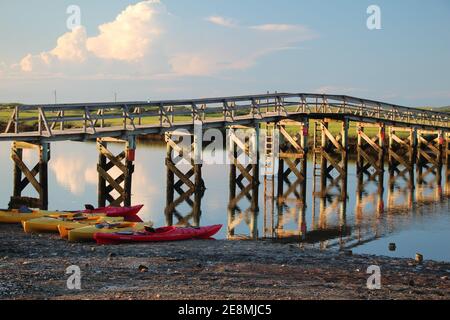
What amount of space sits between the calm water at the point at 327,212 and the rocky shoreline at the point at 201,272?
5.34 metres

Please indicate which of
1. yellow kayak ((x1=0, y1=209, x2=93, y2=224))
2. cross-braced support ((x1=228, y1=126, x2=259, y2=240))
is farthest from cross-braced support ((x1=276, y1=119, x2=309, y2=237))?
yellow kayak ((x1=0, y1=209, x2=93, y2=224))

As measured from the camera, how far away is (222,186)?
129 feet

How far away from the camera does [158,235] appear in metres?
18.6

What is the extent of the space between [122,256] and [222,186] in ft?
78.3

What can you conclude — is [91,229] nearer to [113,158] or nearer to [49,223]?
[49,223]

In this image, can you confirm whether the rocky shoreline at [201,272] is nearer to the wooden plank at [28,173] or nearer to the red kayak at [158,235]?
the red kayak at [158,235]

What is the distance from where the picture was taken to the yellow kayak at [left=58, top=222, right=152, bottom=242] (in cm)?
1836

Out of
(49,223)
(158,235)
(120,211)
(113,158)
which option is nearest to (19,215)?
(49,223)

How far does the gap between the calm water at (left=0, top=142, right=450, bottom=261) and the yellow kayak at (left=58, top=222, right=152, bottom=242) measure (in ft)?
16.8

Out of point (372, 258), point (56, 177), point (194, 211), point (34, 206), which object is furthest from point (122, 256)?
point (56, 177)

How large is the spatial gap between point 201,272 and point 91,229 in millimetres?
5987

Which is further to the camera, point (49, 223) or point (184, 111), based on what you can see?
point (184, 111)

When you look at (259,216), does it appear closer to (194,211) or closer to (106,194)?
(194,211)

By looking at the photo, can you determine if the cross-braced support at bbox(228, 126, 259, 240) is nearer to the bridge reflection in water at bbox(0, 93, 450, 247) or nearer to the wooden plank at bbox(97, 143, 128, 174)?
the bridge reflection in water at bbox(0, 93, 450, 247)
